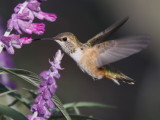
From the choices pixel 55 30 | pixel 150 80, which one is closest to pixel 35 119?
pixel 150 80

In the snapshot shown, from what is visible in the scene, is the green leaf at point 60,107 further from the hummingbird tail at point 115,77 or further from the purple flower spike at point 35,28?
the hummingbird tail at point 115,77

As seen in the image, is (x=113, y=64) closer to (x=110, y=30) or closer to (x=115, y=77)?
(x=115, y=77)

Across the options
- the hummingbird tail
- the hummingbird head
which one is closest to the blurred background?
the hummingbird tail

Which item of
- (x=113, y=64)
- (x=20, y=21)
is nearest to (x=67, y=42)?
(x=20, y=21)

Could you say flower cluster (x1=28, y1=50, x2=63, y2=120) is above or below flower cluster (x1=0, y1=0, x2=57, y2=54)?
below

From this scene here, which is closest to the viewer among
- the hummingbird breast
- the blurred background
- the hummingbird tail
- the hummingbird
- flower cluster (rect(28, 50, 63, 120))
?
flower cluster (rect(28, 50, 63, 120))

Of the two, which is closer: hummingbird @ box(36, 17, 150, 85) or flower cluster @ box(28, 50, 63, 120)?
flower cluster @ box(28, 50, 63, 120)

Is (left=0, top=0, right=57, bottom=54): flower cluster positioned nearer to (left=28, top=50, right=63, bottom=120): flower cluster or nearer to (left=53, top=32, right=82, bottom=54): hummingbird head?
(left=28, top=50, right=63, bottom=120): flower cluster
